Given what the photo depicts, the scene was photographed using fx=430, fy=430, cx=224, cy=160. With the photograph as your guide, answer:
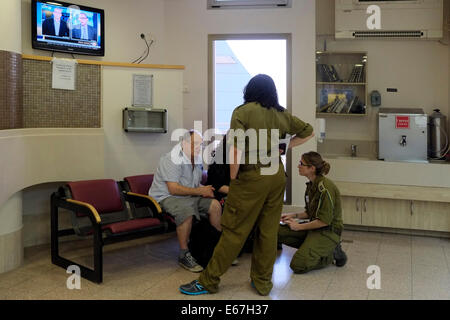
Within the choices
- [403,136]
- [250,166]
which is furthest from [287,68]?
[250,166]

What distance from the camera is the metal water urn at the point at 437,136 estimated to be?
4.95 m

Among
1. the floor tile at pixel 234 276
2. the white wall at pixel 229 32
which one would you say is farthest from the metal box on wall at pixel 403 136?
the floor tile at pixel 234 276

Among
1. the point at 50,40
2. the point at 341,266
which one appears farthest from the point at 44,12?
the point at 341,266

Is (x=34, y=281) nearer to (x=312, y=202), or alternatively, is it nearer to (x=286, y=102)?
(x=312, y=202)

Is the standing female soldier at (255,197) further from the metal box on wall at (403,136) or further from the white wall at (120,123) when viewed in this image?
the metal box on wall at (403,136)

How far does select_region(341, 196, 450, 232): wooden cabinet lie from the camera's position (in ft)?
15.0

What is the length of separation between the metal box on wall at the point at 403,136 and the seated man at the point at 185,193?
2259 mm

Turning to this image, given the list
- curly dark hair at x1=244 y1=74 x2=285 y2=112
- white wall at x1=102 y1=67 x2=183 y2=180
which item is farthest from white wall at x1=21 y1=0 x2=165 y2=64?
curly dark hair at x1=244 y1=74 x2=285 y2=112

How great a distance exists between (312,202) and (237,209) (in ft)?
3.09

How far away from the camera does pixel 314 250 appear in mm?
3455

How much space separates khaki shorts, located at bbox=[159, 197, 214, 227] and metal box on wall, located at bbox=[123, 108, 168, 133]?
1.06 m

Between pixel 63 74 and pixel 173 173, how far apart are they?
1.51 m

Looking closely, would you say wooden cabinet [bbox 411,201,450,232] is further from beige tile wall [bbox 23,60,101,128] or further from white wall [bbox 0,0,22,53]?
white wall [bbox 0,0,22,53]
